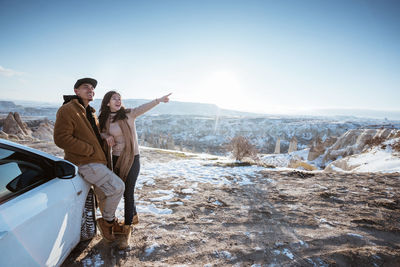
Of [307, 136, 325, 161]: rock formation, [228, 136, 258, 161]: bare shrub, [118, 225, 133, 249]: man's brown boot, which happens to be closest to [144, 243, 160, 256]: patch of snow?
[118, 225, 133, 249]: man's brown boot

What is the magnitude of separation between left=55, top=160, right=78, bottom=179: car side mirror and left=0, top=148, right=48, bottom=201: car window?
0.54ft

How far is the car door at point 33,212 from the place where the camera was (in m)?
1.39

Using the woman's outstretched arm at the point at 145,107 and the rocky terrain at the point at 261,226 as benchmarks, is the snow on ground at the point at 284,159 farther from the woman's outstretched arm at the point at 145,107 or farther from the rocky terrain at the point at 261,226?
the woman's outstretched arm at the point at 145,107

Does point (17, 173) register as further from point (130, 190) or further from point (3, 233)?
point (130, 190)

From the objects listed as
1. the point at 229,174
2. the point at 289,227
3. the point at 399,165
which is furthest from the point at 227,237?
the point at 399,165

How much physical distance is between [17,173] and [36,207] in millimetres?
455

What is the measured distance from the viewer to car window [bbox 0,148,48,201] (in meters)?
1.64

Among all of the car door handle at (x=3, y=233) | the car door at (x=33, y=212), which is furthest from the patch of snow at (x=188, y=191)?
the car door handle at (x=3, y=233)

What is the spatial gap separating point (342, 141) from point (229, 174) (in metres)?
34.8

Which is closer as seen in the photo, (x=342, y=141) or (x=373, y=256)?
(x=373, y=256)

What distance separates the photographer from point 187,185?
240 inches

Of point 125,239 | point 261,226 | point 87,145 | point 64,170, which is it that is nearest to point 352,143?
point 261,226

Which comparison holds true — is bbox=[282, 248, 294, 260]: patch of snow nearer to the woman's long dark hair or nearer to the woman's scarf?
the woman's scarf

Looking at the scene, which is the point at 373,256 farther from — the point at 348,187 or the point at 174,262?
the point at 348,187
